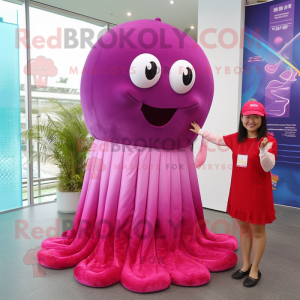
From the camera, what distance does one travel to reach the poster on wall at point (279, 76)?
4.04m

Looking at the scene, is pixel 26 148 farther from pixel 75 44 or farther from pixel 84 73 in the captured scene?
pixel 84 73

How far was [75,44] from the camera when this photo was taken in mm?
4402

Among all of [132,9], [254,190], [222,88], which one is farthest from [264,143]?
[132,9]

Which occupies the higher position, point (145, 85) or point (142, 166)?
point (145, 85)

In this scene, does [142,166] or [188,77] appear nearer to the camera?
[188,77]

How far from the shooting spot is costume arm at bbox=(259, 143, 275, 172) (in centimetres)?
181

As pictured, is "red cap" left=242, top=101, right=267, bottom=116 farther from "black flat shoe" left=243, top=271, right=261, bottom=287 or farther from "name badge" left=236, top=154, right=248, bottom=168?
"black flat shoe" left=243, top=271, right=261, bottom=287

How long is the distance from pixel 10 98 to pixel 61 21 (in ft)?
5.00

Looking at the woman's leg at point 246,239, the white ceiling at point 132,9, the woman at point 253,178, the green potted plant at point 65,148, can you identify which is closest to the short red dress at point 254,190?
the woman at point 253,178

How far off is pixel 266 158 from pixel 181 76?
2.65ft

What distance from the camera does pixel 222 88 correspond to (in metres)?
3.78

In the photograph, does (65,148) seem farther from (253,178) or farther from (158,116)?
(253,178)

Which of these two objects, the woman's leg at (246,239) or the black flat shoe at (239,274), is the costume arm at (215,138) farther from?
the black flat shoe at (239,274)

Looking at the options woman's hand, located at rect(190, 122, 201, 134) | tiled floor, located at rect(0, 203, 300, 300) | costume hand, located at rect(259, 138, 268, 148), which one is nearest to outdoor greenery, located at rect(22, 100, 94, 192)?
tiled floor, located at rect(0, 203, 300, 300)
